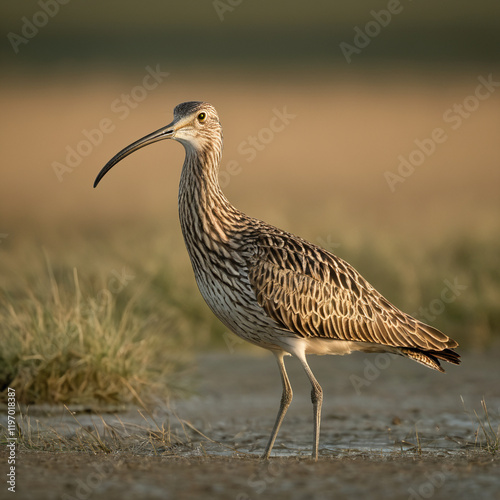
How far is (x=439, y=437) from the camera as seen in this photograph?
7539 millimetres

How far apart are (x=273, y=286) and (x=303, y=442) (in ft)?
3.94

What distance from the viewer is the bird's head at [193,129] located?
294 inches

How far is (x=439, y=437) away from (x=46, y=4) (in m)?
45.6

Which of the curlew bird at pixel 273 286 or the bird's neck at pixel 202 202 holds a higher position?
the bird's neck at pixel 202 202

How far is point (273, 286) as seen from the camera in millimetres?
7094

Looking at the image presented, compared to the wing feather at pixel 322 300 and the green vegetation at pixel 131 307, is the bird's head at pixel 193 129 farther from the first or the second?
the green vegetation at pixel 131 307

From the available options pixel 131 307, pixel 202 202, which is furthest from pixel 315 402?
pixel 131 307

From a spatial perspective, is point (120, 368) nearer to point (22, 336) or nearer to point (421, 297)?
point (22, 336)

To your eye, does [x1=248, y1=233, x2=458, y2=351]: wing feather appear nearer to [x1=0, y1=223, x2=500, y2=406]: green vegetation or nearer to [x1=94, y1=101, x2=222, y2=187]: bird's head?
[x1=94, y1=101, x2=222, y2=187]: bird's head

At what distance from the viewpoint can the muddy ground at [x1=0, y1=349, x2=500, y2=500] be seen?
5.56 meters

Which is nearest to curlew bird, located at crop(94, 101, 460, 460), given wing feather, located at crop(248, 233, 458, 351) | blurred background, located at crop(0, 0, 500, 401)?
wing feather, located at crop(248, 233, 458, 351)

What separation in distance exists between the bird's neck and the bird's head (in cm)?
7

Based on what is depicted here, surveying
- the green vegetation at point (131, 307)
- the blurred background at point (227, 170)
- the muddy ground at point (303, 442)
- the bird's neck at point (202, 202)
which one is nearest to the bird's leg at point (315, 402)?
the muddy ground at point (303, 442)

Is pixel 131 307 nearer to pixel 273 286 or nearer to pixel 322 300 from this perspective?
pixel 322 300
